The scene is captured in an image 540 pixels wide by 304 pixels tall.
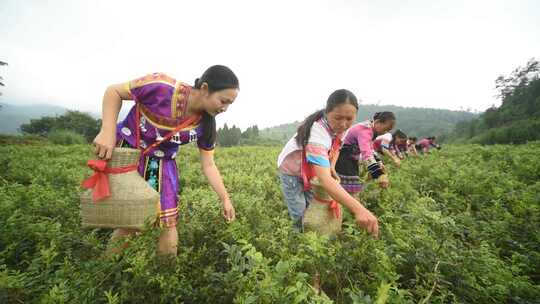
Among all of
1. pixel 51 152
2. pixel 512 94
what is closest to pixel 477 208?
pixel 51 152

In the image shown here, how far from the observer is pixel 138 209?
169 centimetres

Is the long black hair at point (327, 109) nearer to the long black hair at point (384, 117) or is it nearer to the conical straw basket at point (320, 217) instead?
the conical straw basket at point (320, 217)

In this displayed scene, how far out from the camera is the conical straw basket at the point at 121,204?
5.51 feet

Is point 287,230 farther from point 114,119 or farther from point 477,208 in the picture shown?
point 477,208

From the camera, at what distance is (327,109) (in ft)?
7.79

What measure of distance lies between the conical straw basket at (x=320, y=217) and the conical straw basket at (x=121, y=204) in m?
1.18

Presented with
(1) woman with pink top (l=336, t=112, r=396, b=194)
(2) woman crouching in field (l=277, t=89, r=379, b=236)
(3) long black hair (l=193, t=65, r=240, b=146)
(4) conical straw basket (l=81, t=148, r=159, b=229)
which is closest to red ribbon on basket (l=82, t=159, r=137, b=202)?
(4) conical straw basket (l=81, t=148, r=159, b=229)

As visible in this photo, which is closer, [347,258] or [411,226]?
[347,258]

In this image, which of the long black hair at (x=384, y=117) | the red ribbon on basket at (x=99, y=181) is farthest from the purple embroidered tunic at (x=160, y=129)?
the long black hair at (x=384, y=117)

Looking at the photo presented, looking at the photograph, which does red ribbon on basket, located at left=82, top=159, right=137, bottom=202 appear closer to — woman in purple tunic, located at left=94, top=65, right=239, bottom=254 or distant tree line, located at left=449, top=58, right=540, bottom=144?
woman in purple tunic, located at left=94, top=65, right=239, bottom=254

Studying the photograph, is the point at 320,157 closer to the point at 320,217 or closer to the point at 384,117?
the point at 320,217

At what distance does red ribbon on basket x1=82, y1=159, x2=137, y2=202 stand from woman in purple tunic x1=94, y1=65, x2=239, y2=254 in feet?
0.26

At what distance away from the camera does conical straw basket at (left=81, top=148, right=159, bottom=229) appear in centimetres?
168

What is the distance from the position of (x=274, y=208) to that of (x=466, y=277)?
2.67 m
